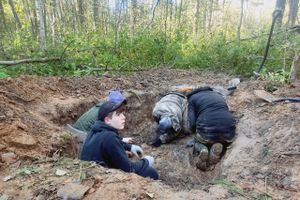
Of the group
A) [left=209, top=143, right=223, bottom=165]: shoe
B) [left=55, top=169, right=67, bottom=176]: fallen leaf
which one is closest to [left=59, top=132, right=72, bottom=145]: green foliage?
[left=55, top=169, right=67, bottom=176]: fallen leaf

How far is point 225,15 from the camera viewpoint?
63.0 ft

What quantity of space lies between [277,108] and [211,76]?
327cm

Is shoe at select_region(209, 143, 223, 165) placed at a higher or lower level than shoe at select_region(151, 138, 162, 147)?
higher

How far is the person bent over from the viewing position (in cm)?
526

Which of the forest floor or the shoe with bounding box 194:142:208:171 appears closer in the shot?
the forest floor

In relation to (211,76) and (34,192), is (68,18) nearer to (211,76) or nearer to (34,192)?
(211,76)

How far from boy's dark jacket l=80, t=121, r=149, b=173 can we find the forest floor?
20cm

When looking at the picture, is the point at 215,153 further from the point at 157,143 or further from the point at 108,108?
the point at 108,108

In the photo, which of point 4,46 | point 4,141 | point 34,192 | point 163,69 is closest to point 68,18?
point 4,46

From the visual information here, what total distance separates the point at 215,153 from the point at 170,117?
45.1 inches

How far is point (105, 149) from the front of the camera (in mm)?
3158

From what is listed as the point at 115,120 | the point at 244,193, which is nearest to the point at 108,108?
the point at 115,120

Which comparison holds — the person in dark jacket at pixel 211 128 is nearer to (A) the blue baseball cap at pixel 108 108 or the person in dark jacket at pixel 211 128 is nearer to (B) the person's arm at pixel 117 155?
(B) the person's arm at pixel 117 155

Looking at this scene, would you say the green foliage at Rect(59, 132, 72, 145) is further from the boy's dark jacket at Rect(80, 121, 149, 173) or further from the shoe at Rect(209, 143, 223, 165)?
the shoe at Rect(209, 143, 223, 165)
